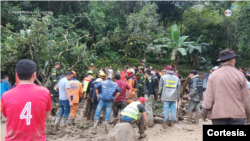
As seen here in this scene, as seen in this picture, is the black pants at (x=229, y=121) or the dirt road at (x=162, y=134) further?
the dirt road at (x=162, y=134)

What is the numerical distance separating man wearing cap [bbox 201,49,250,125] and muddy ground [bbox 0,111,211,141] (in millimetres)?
2801

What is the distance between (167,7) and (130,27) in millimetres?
9010

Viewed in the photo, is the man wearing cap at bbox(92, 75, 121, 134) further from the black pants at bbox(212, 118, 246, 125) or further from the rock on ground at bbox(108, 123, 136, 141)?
the black pants at bbox(212, 118, 246, 125)

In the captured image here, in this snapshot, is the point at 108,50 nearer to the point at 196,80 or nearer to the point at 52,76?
the point at 52,76

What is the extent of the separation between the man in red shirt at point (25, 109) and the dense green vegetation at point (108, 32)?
18.1 ft

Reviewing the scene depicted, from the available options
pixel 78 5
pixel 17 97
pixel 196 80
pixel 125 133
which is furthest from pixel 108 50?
pixel 17 97

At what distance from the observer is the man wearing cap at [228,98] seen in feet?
9.64

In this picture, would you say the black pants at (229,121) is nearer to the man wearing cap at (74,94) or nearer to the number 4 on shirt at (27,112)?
the number 4 on shirt at (27,112)

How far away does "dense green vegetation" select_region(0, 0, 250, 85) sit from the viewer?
7.72 meters

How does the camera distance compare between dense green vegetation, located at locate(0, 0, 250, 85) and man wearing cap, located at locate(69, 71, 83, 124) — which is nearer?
man wearing cap, located at locate(69, 71, 83, 124)

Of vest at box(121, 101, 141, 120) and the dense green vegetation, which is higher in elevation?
the dense green vegetation

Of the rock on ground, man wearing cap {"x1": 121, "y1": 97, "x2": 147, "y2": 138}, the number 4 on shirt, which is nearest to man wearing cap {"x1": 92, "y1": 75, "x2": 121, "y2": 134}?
man wearing cap {"x1": 121, "y1": 97, "x2": 147, "y2": 138}

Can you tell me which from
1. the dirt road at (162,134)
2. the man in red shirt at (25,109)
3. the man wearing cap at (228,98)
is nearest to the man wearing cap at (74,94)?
the dirt road at (162,134)

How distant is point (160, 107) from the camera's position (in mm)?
8914
